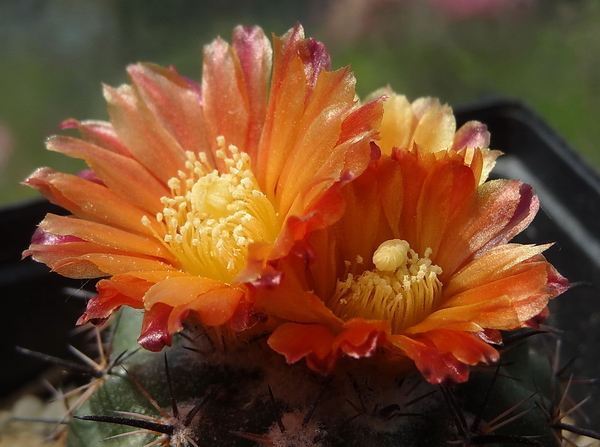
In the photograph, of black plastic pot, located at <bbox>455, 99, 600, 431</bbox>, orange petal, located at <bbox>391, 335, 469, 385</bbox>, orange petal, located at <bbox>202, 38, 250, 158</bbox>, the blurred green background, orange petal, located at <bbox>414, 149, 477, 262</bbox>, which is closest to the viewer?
orange petal, located at <bbox>391, 335, 469, 385</bbox>

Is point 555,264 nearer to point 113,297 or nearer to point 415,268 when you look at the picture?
→ point 415,268

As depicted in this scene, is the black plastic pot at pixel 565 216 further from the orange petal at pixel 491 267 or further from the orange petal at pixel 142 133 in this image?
the orange petal at pixel 142 133

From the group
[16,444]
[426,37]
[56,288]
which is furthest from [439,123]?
[426,37]

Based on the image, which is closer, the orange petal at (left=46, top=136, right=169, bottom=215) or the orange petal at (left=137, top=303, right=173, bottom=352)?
the orange petal at (left=137, top=303, right=173, bottom=352)

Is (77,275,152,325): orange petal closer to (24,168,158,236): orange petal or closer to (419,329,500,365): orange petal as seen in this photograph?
(24,168,158,236): orange petal

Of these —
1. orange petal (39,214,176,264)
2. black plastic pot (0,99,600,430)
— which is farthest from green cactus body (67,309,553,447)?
black plastic pot (0,99,600,430)

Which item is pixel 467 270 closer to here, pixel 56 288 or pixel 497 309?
pixel 497 309
